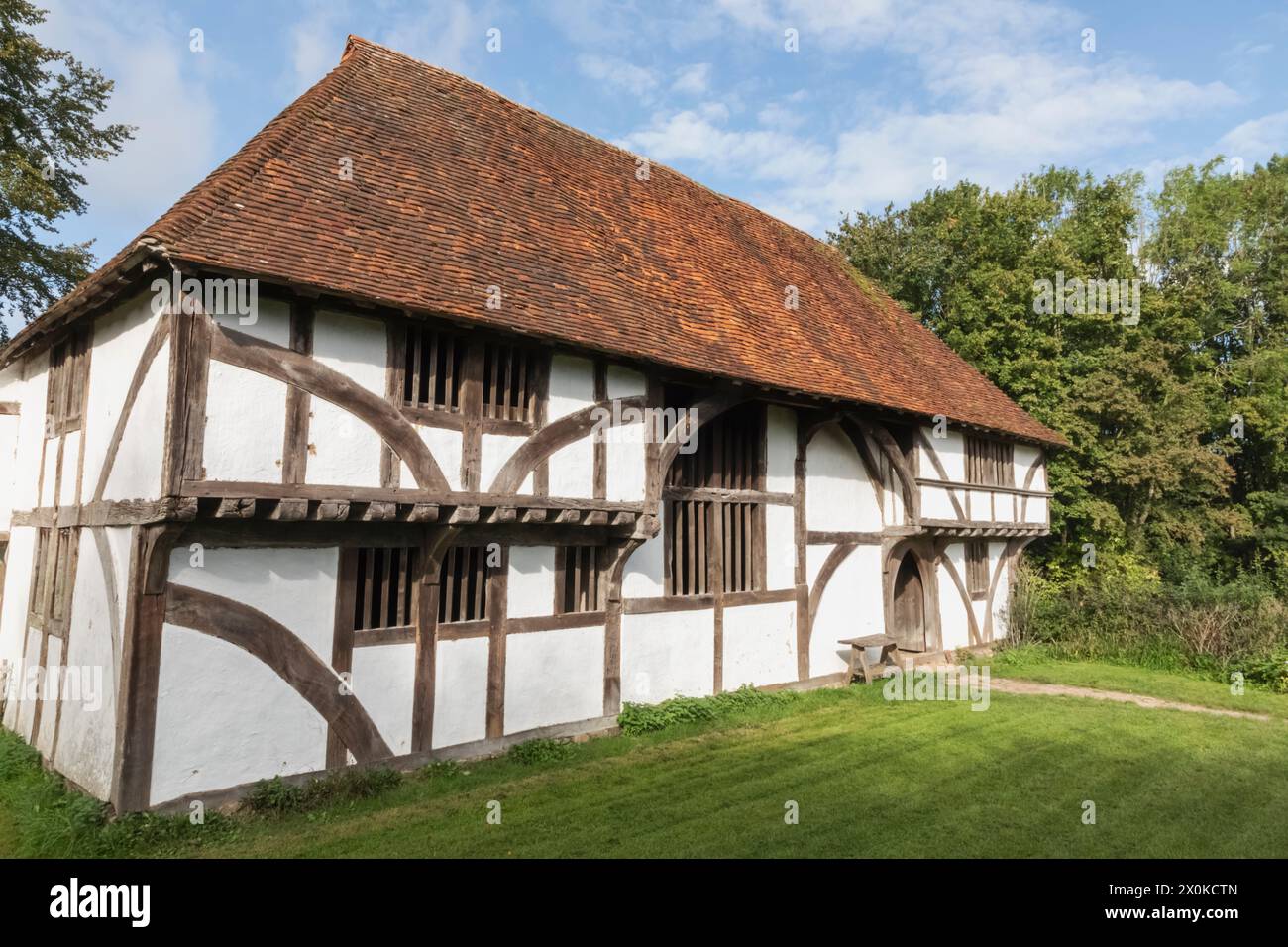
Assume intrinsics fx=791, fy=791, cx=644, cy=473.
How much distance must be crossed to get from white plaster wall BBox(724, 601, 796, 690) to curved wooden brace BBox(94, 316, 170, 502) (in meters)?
7.45

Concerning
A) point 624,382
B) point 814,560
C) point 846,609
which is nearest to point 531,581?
point 624,382

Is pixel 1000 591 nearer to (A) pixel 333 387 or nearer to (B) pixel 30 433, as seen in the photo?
(A) pixel 333 387

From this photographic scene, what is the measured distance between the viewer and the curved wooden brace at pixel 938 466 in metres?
14.2

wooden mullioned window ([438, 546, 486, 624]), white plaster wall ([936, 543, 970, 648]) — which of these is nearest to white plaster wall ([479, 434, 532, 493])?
wooden mullioned window ([438, 546, 486, 624])

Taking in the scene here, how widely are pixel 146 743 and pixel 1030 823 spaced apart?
731 cm

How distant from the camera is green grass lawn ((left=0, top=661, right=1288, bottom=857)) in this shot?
617 centimetres

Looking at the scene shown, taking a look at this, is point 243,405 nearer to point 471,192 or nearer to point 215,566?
point 215,566

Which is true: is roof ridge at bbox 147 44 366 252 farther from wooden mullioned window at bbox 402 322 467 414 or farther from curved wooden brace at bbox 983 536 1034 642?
curved wooden brace at bbox 983 536 1034 642

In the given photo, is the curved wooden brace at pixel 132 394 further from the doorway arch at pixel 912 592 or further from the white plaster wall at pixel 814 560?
the doorway arch at pixel 912 592

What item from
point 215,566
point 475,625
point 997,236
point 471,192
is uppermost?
point 997,236

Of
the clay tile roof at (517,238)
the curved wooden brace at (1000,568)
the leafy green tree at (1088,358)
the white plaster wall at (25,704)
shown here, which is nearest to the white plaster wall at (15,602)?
the white plaster wall at (25,704)

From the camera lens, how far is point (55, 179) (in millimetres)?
16469

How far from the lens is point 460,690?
8.15m
